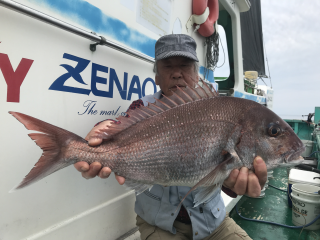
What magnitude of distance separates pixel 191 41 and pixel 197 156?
46.9 inches

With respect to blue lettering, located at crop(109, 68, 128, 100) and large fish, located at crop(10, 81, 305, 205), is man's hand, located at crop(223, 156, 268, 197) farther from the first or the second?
blue lettering, located at crop(109, 68, 128, 100)

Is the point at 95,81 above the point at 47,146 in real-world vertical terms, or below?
above

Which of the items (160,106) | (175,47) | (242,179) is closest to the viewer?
(242,179)

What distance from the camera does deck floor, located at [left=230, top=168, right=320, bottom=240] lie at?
2.74 meters

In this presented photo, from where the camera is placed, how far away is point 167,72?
1.83 metres

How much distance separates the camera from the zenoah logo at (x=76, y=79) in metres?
1.13

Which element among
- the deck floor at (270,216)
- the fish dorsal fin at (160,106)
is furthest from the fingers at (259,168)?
the deck floor at (270,216)

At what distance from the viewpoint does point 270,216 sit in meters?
3.27

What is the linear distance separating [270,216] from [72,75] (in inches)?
145

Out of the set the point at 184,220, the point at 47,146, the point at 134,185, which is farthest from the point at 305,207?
the point at 47,146

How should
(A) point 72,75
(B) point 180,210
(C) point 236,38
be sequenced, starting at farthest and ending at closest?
(C) point 236,38
(B) point 180,210
(A) point 72,75

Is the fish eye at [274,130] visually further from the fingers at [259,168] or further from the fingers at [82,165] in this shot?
the fingers at [82,165]

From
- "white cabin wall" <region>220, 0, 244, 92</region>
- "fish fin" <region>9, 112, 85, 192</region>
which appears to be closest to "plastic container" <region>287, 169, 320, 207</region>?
"white cabin wall" <region>220, 0, 244, 92</region>

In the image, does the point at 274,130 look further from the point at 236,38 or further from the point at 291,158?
the point at 236,38
